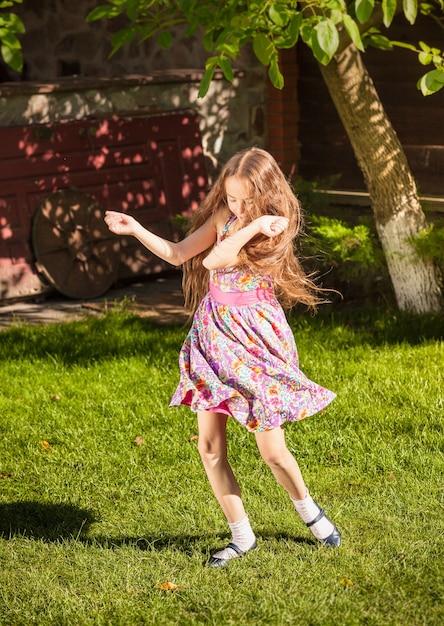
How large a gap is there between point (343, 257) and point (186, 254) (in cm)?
364

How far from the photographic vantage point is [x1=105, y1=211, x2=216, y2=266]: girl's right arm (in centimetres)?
389

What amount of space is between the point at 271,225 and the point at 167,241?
Answer: 1.48ft

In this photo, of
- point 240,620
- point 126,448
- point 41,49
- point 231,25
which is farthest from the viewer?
point 41,49

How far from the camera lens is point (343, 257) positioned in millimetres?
7508

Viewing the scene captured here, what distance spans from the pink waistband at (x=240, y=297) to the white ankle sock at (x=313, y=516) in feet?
2.50

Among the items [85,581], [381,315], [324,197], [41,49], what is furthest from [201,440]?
[41,49]

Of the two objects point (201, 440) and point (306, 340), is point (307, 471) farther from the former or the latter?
point (306, 340)

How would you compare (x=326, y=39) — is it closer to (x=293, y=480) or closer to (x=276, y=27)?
(x=276, y=27)

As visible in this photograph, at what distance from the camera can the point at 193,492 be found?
4754mm

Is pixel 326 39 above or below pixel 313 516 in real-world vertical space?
above

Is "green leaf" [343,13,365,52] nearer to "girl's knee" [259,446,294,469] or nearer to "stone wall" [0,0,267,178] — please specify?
"girl's knee" [259,446,294,469]

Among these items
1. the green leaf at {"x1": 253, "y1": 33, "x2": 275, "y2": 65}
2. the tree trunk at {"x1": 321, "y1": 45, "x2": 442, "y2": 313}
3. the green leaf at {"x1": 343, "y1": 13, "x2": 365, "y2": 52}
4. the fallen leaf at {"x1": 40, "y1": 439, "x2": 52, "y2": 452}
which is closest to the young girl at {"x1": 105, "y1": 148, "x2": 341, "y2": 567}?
the green leaf at {"x1": 343, "y1": 13, "x2": 365, "y2": 52}

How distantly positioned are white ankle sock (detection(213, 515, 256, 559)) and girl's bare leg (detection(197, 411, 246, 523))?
27mm

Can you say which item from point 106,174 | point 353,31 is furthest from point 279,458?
point 106,174
